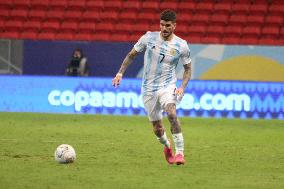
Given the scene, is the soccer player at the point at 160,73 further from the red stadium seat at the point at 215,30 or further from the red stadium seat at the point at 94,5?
the red stadium seat at the point at 94,5

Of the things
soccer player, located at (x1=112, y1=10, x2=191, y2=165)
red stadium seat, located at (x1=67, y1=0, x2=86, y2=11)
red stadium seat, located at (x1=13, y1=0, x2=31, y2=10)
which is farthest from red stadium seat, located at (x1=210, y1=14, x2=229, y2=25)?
soccer player, located at (x1=112, y1=10, x2=191, y2=165)

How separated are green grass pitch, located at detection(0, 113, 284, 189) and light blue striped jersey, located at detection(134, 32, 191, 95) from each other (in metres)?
1.09

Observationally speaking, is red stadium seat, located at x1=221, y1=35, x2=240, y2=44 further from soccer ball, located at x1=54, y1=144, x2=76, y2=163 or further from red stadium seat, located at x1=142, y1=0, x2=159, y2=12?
soccer ball, located at x1=54, y1=144, x2=76, y2=163

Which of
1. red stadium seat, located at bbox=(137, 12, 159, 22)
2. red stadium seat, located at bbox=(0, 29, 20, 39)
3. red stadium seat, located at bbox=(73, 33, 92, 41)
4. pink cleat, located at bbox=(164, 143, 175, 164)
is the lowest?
pink cleat, located at bbox=(164, 143, 175, 164)

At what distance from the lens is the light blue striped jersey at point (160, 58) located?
10039 mm

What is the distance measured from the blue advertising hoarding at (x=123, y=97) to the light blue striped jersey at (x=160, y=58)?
27.8ft

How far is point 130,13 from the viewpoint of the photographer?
22766 mm

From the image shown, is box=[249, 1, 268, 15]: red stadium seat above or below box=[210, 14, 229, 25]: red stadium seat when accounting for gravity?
above

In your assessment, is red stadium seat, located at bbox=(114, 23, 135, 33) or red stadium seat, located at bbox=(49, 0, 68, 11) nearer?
red stadium seat, located at bbox=(114, 23, 135, 33)

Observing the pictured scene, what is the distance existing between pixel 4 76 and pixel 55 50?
163cm

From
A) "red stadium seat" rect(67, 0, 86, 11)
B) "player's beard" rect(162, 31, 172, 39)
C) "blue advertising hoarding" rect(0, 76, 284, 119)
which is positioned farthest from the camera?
"red stadium seat" rect(67, 0, 86, 11)

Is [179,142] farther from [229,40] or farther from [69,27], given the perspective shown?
[69,27]

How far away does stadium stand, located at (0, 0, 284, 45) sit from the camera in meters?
22.2

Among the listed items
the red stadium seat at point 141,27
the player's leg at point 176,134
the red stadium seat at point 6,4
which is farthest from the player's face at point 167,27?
the red stadium seat at point 6,4
